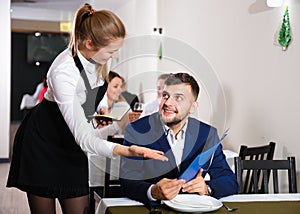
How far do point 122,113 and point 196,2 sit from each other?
2854 mm

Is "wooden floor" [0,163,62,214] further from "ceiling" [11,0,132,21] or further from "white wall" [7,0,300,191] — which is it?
"ceiling" [11,0,132,21]

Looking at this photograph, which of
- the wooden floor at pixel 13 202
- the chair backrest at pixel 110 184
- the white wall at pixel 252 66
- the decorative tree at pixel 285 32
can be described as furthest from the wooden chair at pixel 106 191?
the decorative tree at pixel 285 32

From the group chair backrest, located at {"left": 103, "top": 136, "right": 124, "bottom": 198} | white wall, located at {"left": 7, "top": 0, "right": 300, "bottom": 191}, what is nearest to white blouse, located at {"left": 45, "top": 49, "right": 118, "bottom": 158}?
chair backrest, located at {"left": 103, "top": 136, "right": 124, "bottom": 198}

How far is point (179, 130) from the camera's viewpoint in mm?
2053

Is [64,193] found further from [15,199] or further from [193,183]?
[15,199]

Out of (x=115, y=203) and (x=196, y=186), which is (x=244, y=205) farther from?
(x=115, y=203)

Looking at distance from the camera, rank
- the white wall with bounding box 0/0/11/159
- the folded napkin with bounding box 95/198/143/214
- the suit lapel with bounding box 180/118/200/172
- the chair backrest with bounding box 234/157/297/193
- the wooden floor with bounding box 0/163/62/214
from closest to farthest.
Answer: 1. the folded napkin with bounding box 95/198/143/214
2. the suit lapel with bounding box 180/118/200/172
3. the chair backrest with bounding box 234/157/297/193
4. the wooden floor with bounding box 0/163/62/214
5. the white wall with bounding box 0/0/11/159

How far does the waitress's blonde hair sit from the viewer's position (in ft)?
6.10

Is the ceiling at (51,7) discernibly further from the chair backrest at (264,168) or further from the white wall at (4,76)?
the chair backrest at (264,168)

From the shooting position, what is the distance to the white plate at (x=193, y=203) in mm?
1691

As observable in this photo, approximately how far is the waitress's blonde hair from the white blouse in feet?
0.25

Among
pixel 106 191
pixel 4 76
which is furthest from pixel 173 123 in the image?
pixel 4 76

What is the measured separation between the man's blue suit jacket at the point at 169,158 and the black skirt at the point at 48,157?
8.6 inches

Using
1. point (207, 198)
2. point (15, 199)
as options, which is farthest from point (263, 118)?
point (15, 199)
